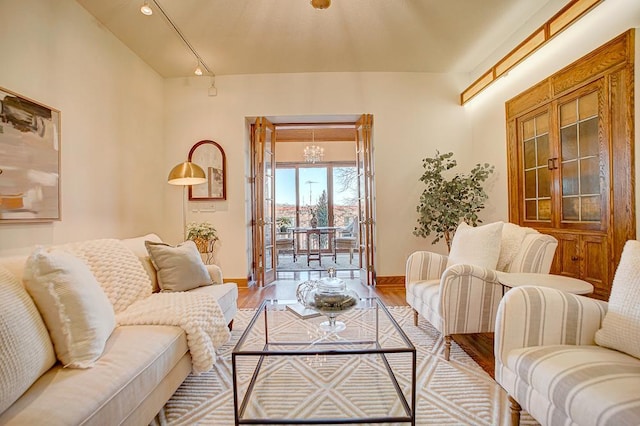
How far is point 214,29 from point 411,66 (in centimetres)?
256

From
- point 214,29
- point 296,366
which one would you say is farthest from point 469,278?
point 214,29

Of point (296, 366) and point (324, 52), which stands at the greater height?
point (324, 52)

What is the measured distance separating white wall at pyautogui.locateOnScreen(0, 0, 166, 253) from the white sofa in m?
1.45

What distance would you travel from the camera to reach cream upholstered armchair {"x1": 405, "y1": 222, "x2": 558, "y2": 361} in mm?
2055

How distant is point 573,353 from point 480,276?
0.85 metres

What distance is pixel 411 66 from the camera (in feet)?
13.6

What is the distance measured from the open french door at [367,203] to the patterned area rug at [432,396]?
2125mm

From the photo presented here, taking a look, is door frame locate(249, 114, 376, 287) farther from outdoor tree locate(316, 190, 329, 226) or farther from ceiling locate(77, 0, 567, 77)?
outdoor tree locate(316, 190, 329, 226)

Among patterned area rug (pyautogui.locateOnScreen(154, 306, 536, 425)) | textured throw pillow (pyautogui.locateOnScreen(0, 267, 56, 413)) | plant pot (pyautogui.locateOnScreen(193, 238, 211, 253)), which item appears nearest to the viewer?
textured throw pillow (pyautogui.locateOnScreen(0, 267, 56, 413))

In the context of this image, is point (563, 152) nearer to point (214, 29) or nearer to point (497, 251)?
point (497, 251)

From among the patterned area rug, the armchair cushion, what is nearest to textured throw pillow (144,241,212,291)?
the patterned area rug

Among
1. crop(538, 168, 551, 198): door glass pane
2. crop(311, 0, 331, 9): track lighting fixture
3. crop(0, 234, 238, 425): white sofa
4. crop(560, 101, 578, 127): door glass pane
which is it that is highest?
crop(311, 0, 331, 9): track lighting fixture

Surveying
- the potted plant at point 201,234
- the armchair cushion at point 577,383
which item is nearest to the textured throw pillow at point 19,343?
the armchair cushion at point 577,383

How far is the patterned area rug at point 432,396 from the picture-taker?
5.01ft
